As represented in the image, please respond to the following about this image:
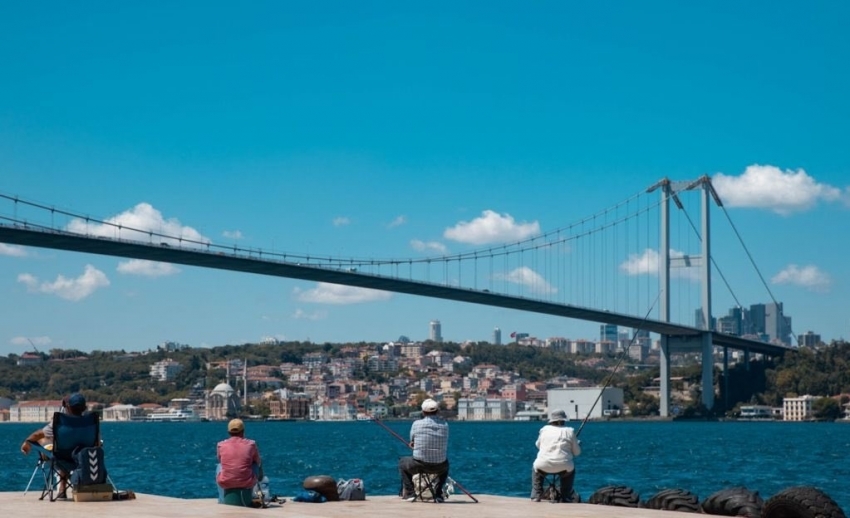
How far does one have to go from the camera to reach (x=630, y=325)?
251ft

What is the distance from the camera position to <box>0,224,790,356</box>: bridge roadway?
160 feet

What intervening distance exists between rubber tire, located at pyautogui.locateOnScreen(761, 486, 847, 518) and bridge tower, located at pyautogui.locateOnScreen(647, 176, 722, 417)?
237ft

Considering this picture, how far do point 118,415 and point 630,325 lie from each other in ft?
236

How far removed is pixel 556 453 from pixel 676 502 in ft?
3.48

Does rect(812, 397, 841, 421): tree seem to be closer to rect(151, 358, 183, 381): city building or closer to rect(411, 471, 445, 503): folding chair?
rect(151, 358, 183, 381): city building

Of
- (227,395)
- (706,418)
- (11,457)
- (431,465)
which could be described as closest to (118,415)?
(227,395)

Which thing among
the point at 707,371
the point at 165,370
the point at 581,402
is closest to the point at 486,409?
the point at 165,370

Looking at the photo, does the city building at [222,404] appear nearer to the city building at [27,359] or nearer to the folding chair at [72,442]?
the city building at [27,359]

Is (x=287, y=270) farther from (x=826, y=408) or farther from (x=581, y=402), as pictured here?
(x=826, y=408)

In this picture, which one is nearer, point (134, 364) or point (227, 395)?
point (227, 395)

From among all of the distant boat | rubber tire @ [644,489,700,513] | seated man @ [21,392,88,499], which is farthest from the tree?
seated man @ [21,392,88,499]

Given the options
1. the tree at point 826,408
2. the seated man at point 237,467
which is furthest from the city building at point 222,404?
the seated man at point 237,467

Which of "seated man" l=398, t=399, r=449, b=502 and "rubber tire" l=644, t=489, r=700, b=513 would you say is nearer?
"seated man" l=398, t=399, r=449, b=502

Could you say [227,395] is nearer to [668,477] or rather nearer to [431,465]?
[668,477]
